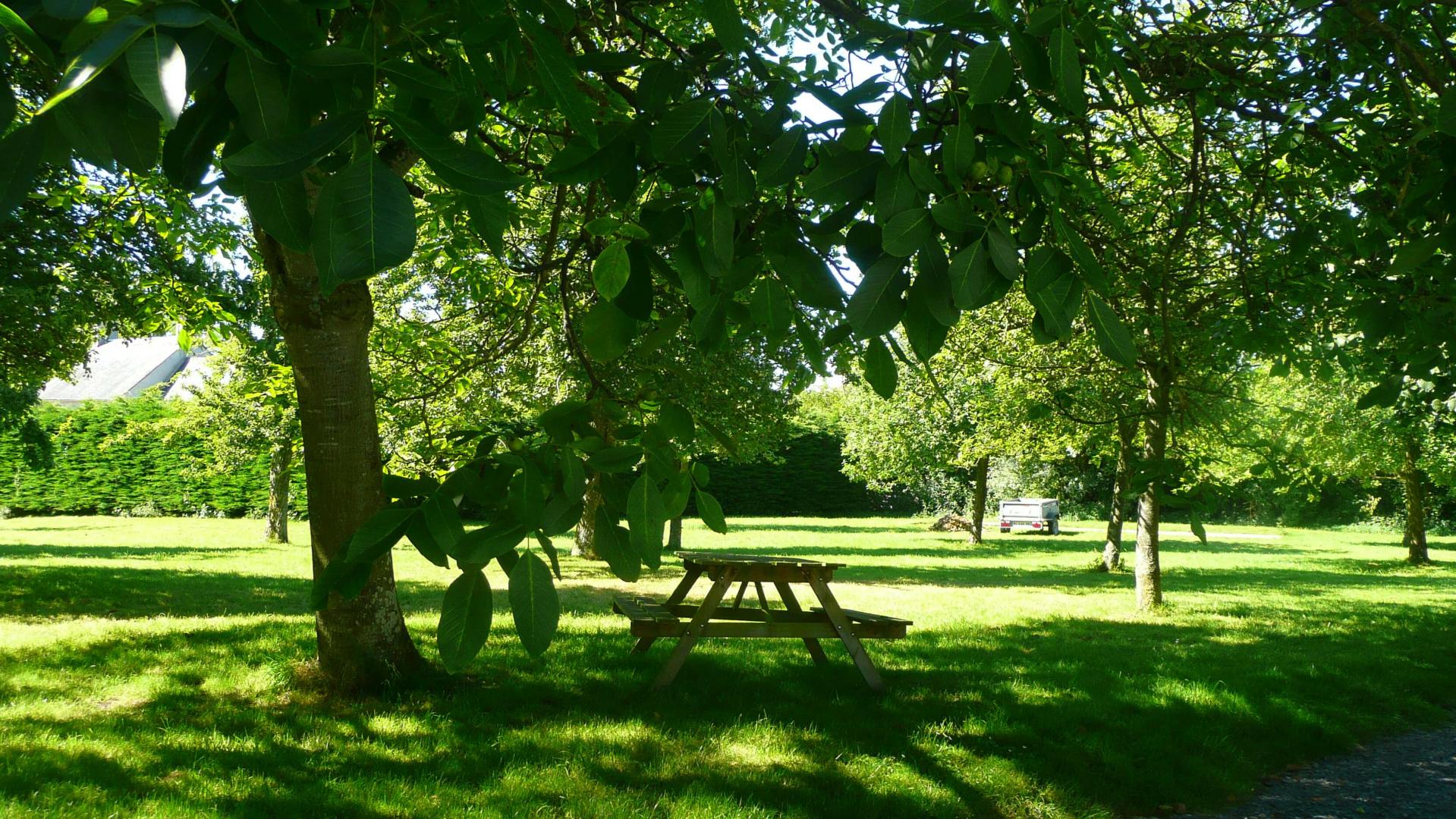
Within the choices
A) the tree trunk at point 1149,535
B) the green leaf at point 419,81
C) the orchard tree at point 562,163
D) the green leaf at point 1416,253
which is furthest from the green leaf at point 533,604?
the tree trunk at point 1149,535

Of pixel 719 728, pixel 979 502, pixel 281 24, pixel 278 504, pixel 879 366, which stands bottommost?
pixel 719 728

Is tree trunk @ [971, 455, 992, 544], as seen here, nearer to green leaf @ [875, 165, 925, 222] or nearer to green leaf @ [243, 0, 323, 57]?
green leaf @ [875, 165, 925, 222]

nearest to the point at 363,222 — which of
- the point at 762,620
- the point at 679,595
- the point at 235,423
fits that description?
the point at 762,620

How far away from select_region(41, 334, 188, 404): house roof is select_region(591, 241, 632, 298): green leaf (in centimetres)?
3995

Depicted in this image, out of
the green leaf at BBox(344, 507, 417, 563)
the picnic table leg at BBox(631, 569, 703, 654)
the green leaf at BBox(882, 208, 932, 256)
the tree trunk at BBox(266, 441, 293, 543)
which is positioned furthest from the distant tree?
the green leaf at BBox(882, 208, 932, 256)

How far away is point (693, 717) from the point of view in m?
5.20

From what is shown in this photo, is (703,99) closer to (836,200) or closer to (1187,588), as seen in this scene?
(836,200)

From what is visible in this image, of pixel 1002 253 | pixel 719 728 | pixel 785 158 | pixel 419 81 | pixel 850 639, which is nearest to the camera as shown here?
pixel 419 81

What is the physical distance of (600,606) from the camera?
35.2 ft

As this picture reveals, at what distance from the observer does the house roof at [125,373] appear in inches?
1444

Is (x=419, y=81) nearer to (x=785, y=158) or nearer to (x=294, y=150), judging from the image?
(x=294, y=150)

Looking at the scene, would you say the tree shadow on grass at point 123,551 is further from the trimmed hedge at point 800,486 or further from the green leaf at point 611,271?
the trimmed hedge at point 800,486

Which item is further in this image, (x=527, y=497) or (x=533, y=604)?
(x=527, y=497)

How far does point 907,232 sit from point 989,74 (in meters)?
0.29
